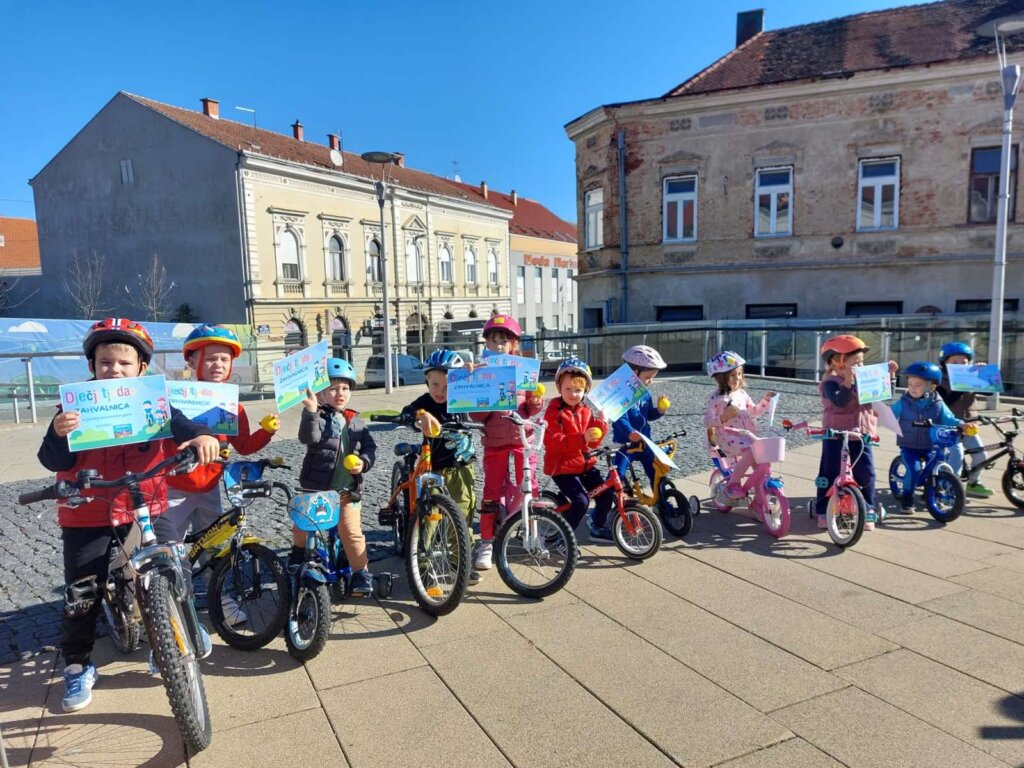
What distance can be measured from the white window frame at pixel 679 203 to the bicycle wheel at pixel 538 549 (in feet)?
59.3

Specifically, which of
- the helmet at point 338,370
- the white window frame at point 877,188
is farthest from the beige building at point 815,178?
the helmet at point 338,370

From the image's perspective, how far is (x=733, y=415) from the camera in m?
5.25

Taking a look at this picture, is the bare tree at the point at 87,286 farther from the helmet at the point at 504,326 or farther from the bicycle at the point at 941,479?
the bicycle at the point at 941,479

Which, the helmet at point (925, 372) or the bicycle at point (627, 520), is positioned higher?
the helmet at point (925, 372)

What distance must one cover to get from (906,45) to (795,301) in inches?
316

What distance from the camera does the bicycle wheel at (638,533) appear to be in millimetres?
4777

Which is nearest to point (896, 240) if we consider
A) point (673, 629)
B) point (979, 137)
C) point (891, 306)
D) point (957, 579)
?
point (891, 306)

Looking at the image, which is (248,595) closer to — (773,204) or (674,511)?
(674,511)

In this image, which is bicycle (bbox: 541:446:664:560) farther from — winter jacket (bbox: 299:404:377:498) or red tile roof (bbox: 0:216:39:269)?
red tile roof (bbox: 0:216:39:269)

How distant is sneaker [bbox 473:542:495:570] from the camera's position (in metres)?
4.69

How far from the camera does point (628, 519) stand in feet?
15.9

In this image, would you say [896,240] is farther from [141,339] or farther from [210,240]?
[210,240]

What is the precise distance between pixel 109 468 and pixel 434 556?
1.75m

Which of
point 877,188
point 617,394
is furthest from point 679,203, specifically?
point 617,394
